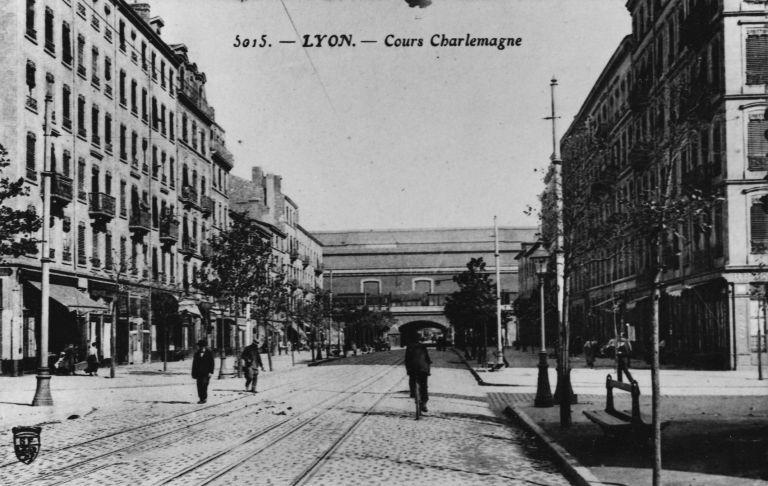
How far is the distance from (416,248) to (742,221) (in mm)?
93025

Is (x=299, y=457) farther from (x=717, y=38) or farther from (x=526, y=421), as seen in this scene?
(x=717, y=38)

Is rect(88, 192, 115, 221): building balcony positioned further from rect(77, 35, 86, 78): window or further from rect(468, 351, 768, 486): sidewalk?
rect(468, 351, 768, 486): sidewalk

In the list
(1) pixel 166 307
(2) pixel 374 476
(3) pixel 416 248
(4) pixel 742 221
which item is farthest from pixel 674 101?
(3) pixel 416 248

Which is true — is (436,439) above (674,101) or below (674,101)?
below

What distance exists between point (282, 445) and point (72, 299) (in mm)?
26167

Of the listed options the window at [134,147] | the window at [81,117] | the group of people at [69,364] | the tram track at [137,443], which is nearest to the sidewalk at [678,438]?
the tram track at [137,443]

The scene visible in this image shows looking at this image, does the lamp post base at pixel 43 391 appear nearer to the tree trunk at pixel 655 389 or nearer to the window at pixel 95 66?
the tree trunk at pixel 655 389

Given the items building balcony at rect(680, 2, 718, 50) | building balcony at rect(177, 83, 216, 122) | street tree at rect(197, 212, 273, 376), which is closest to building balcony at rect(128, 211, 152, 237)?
building balcony at rect(177, 83, 216, 122)

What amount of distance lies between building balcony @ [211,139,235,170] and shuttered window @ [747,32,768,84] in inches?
1534

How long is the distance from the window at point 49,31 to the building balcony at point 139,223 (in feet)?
38.8

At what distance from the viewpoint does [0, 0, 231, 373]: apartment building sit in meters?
33.7

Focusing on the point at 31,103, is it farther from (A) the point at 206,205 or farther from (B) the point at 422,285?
(B) the point at 422,285

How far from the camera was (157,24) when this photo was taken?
52.0 metres

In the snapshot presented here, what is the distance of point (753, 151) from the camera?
3456 centimetres
